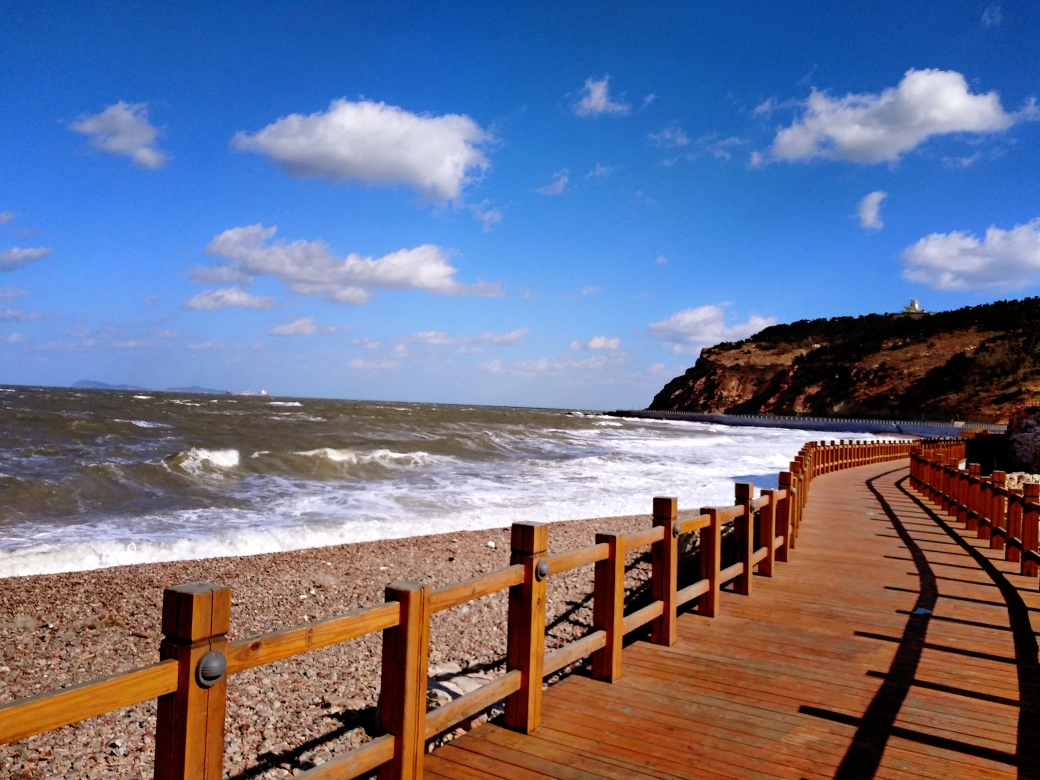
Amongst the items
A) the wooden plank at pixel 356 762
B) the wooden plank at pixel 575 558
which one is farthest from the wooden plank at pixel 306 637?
the wooden plank at pixel 575 558

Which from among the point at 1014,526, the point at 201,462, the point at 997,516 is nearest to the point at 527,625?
the point at 1014,526

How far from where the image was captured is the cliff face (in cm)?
7369

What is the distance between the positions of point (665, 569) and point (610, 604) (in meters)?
0.90

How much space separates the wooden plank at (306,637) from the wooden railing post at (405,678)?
0.06 m

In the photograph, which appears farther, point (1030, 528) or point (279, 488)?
point (279, 488)

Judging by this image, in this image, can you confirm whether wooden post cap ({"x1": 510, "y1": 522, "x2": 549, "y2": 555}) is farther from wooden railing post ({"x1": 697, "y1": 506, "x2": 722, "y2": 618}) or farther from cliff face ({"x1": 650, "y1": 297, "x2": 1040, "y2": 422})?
cliff face ({"x1": 650, "y1": 297, "x2": 1040, "y2": 422})

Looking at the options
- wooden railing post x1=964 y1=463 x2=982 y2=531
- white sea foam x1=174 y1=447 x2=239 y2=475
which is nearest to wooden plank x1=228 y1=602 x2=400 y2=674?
wooden railing post x1=964 y1=463 x2=982 y2=531

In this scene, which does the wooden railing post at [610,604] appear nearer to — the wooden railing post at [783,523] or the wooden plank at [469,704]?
the wooden plank at [469,704]

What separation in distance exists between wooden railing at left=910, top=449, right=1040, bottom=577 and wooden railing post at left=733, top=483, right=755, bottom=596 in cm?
345

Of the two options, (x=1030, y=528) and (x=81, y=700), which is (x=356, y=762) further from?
(x=1030, y=528)

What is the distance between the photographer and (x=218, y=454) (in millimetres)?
27016

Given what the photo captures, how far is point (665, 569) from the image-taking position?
5.60 m

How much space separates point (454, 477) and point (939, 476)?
1412 cm

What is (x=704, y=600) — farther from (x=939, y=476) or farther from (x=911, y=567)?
(x=939, y=476)
